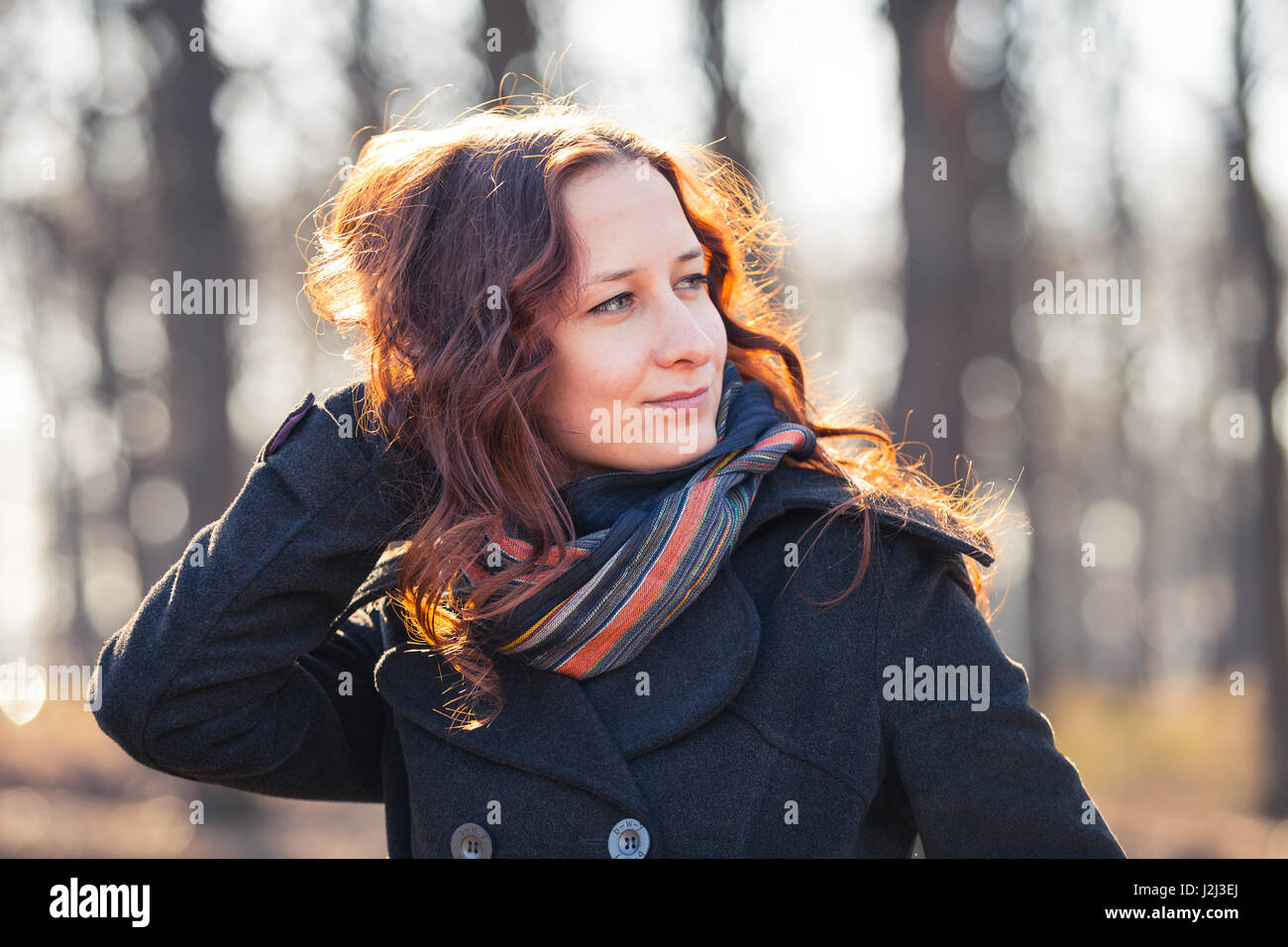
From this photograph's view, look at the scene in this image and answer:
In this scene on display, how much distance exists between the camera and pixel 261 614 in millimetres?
1760

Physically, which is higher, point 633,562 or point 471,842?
point 633,562

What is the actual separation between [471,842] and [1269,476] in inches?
305

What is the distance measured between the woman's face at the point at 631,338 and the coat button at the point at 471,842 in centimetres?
71

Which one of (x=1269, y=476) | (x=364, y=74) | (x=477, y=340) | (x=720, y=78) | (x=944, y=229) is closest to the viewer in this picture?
(x=477, y=340)

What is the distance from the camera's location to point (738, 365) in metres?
2.16

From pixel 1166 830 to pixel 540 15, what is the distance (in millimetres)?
7126

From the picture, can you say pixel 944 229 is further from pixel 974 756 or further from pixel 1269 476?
pixel 974 756

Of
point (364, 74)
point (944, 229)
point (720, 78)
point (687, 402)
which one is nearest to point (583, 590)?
point (687, 402)

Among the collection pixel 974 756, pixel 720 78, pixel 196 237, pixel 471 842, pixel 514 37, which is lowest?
pixel 471 842

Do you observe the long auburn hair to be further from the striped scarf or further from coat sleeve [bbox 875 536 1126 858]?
coat sleeve [bbox 875 536 1126 858]

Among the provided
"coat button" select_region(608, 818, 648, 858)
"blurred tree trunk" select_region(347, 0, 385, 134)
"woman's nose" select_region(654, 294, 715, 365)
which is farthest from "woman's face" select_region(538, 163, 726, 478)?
"blurred tree trunk" select_region(347, 0, 385, 134)

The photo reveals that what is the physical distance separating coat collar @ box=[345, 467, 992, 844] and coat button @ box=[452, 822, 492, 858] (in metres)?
0.13
